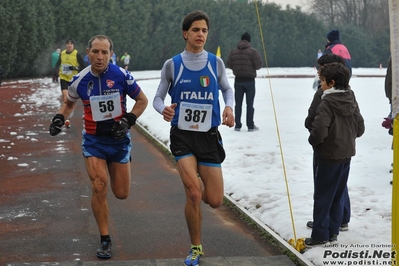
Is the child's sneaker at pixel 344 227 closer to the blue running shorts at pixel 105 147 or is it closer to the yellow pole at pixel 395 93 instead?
the blue running shorts at pixel 105 147

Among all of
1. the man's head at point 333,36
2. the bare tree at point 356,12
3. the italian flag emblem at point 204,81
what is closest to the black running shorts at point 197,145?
the italian flag emblem at point 204,81

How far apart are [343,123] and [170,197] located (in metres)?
3.38

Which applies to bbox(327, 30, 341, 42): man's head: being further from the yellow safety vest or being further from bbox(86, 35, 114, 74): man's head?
the yellow safety vest

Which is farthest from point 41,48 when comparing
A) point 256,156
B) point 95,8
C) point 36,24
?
point 256,156

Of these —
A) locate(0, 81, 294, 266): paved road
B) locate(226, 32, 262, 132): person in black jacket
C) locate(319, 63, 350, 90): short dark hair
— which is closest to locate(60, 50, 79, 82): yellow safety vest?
locate(226, 32, 262, 132): person in black jacket

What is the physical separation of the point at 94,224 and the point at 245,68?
7.93 meters

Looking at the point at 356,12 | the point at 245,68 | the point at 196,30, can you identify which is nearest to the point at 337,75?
the point at 196,30

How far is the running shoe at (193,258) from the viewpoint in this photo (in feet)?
19.7

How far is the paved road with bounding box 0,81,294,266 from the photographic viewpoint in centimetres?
646

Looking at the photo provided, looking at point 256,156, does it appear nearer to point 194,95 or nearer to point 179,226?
point 179,226

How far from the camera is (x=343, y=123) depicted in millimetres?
6391

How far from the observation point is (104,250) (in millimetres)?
6422

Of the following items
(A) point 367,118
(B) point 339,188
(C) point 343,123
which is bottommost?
(A) point 367,118

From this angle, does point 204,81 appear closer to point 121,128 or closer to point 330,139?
point 121,128
